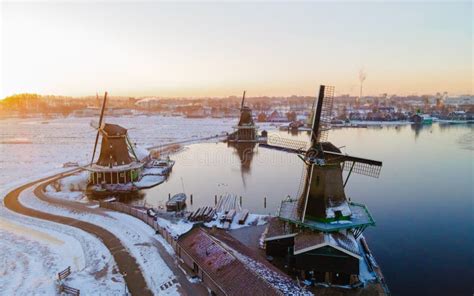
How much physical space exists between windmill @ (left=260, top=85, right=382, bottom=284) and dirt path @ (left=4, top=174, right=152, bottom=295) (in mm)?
6468

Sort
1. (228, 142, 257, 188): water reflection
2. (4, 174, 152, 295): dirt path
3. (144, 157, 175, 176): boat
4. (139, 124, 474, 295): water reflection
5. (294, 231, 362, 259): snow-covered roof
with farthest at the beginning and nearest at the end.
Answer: (228, 142, 257, 188): water reflection
(144, 157, 175, 176): boat
(139, 124, 474, 295): water reflection
(294, 231, 362, 259): snow-covered roof
(4, 174, 152, 295): dirt path

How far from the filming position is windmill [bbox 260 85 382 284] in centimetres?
1477

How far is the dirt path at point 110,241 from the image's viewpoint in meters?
14.2

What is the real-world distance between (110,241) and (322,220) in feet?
36.9

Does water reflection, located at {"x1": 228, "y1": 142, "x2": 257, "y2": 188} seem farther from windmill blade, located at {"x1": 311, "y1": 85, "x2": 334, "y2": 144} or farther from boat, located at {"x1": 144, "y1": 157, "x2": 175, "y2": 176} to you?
windmill blade, located at {"x1": 311, "y1": 85, "x2": 334, "y2": 144}

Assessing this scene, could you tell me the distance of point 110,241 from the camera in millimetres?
18203

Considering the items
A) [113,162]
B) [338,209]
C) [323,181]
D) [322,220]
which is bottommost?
[322,220]

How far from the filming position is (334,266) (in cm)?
1471

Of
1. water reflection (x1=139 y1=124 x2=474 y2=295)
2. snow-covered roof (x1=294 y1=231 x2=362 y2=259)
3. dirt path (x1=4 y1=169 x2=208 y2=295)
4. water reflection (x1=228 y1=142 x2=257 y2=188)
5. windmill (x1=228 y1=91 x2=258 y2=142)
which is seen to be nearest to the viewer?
dirt path (x1=4 y1=169 x2=208 y2=295)

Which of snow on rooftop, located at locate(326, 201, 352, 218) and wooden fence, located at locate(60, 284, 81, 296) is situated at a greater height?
snow on rooftop, located at locate(326, 201, 352, 218)

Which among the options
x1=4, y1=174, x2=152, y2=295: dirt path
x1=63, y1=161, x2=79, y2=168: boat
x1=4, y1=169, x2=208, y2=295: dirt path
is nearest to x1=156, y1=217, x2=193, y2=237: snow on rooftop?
x1=4, y1=169, x2=208, y2=295: dirt path

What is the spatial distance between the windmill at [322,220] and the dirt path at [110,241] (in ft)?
21.2

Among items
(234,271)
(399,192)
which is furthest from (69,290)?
(399,192)

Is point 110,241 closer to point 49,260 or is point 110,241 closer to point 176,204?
point 49,260
